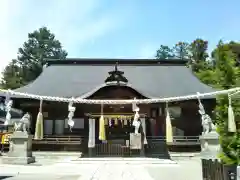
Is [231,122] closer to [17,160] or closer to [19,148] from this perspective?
[17,160]

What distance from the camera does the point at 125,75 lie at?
26.5 m

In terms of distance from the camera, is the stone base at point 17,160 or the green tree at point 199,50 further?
the green tree at point 199,50

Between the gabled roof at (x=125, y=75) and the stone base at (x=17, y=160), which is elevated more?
the gabled roof at (x=125, y=75)

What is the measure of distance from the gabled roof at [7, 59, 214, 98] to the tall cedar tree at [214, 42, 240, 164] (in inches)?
463

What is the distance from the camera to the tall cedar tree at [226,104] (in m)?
7.30

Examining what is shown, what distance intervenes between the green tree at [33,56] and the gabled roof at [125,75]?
25965mm

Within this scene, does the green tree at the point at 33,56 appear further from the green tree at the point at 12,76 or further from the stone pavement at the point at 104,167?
the stone pavement at the point at 104,167

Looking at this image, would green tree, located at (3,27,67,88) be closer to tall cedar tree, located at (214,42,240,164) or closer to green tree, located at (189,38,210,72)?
green tree, located at (189,38,210,72)

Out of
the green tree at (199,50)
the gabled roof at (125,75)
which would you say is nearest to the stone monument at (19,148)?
the gabled roof at (125,75)

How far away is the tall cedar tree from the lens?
24.0 feet

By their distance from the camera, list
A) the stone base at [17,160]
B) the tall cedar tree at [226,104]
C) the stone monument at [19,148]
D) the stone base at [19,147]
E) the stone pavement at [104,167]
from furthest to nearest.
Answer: the stone base at [19,147] < the stone monument at [19,148] < the stone base at [17,160] < the stone pavement at [104,167] < the tall cedar tree at [226,104]

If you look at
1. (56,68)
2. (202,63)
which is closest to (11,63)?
(56,68)

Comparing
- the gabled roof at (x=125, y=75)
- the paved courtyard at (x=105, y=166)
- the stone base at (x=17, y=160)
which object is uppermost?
the gabled roof at (x=125, y=75)

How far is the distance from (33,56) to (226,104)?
5711 centimetres
